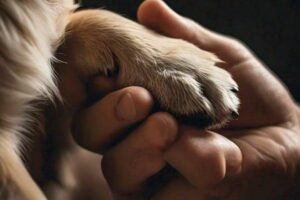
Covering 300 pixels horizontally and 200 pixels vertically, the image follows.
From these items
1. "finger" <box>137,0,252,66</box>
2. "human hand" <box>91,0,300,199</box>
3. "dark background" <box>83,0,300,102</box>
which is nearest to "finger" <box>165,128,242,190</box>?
"human hand" <box>91,0,300,199</box>

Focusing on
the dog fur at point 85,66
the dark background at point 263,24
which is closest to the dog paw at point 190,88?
the dog fur at point 85,66

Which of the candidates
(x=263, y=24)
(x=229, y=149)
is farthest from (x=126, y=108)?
(x=263, y=24)

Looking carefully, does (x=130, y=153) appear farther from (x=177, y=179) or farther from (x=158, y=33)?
(x=158, y=33)

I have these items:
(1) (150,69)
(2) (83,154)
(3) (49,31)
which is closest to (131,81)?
(1) (150,69)

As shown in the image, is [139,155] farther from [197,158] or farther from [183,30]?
[183,30]

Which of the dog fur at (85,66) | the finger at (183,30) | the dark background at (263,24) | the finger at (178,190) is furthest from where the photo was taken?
the dark background at (263,24)

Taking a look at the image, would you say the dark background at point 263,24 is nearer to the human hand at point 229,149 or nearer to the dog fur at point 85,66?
the human hand at point 229,149

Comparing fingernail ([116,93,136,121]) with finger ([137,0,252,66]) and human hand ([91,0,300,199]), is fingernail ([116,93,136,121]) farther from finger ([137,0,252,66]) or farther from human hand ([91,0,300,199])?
finger ([137,0,252,66])
